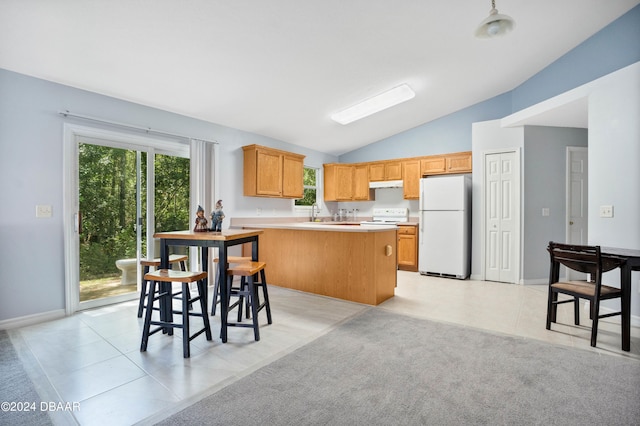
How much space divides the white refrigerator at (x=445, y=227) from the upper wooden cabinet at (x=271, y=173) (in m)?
2.25

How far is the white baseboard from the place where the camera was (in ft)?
9.34

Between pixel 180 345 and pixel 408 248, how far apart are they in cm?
425

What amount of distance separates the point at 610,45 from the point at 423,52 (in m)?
1.94

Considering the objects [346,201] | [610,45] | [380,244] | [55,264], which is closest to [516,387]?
[380,244]

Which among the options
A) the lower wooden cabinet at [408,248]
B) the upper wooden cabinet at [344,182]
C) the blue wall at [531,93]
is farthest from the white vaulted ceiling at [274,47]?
the lower wooden cabinet at [408,248]

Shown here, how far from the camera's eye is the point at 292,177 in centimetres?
553

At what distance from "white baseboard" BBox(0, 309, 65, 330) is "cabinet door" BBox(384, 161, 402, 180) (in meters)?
5.41

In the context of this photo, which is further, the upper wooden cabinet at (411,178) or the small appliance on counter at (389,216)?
the small appliance on counter at (389,216)

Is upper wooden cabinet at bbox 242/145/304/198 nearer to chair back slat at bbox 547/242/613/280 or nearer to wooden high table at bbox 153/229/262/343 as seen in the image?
wooden high table at bbox 153/229/262/343

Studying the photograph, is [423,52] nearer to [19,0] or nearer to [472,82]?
[472,82]

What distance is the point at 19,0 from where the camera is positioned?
2207 millimetres

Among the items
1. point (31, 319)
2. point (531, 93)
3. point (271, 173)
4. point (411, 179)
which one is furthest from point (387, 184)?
point (31, 319)

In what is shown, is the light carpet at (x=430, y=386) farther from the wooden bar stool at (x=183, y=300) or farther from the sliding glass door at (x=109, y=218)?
the sliding glass door at (x=109, y=218)

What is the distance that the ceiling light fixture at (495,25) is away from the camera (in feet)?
8.11
